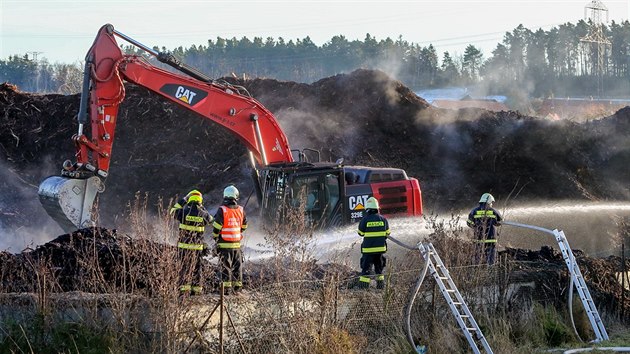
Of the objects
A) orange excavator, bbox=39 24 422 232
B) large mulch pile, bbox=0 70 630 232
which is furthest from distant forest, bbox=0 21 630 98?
orange excavator, bbox=39 24 422 232

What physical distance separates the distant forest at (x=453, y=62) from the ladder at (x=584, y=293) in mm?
75735

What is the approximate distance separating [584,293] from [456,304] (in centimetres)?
298

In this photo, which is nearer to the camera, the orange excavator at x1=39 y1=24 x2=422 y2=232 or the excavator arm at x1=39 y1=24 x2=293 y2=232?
the excavator arm at x1=39 y1=24 x2=293 y2=232

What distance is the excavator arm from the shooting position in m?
16.4

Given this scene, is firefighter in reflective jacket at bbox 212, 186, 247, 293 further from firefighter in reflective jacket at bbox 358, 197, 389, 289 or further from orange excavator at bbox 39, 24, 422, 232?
orange excavator at bbox 39, 24, 422, 232

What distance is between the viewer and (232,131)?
19781mm

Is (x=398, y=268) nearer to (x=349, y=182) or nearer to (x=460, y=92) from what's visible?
(x=349, y=182)

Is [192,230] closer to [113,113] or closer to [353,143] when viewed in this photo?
[113,113]

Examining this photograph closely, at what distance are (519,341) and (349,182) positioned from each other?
25.9 ft

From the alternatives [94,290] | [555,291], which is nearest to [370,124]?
[555,291]

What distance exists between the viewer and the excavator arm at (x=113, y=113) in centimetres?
1644

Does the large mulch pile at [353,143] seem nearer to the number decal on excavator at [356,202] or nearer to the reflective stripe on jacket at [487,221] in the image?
the number decal on excavator at [356,202]

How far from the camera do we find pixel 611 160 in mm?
30297

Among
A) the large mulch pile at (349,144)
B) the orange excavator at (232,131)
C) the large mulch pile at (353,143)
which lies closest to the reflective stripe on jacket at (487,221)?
the orange excavator at (232,131)
